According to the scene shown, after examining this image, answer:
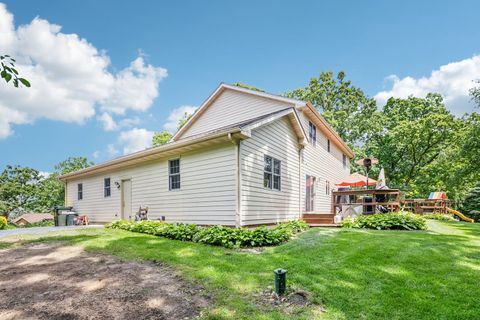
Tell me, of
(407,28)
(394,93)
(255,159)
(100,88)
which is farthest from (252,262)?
(394,93)

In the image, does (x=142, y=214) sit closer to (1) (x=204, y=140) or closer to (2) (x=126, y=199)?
(2) (x=126, y=199)

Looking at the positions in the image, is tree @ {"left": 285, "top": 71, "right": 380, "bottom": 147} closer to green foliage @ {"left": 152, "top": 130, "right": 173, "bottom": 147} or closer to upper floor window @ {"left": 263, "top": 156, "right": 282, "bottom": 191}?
green foliage @ {"left": 152, "top": 130, "right": 173, "bottom": 147}

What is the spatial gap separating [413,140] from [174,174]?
24748mm

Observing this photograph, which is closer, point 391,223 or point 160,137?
point 391,223

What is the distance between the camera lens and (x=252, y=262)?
5.58m

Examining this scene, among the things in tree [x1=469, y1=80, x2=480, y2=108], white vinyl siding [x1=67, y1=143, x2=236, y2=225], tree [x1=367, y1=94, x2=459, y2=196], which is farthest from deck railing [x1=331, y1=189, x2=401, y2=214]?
tree [x1=367, y1=94, x2=459, y2=196]

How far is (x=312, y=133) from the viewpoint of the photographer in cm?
1522

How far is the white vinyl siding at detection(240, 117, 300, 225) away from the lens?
30.2 feet

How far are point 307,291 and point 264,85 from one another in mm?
24571

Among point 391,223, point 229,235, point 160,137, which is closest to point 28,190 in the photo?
point 160,137

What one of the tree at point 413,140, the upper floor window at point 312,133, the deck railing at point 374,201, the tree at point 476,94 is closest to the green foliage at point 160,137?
the upper floor window at point 312,133

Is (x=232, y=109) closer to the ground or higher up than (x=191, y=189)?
higher up

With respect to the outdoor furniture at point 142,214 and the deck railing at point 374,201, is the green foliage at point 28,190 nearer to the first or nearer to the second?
the outdoor furniture at point 142,214

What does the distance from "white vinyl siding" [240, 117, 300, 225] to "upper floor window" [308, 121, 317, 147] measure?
2.17m
